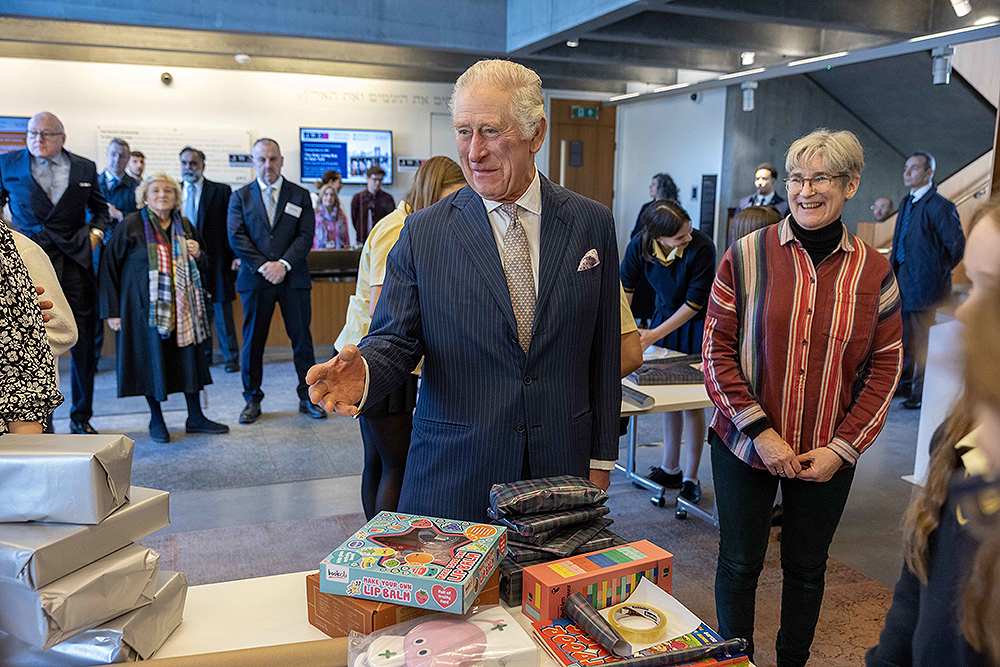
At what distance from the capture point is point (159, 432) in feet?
16.4

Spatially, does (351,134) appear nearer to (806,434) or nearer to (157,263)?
(157,263)

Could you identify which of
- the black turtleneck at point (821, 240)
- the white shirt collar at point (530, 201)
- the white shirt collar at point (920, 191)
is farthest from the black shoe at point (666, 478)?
the white shirt collar at point (920, 191)

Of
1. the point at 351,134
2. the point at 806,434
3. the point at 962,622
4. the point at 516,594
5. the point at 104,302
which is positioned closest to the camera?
the point at 962,622

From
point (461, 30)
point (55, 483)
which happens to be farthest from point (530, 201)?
point (461, 30)

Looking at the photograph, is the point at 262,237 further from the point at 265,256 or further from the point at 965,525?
the point at 965,525

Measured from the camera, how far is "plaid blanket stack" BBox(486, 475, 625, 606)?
1374mm

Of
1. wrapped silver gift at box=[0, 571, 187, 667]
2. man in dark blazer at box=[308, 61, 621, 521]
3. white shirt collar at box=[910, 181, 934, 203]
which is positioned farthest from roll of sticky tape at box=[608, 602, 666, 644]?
white shirt collar at box=[910, 181, 934, 203]

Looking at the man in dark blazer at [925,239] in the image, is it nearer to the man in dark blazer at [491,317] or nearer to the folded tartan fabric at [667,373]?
the folded tartan fabric at [667,373]

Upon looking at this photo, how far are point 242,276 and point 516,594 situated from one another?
4.59m

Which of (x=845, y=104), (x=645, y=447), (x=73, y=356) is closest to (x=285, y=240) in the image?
(x=73, y=356)

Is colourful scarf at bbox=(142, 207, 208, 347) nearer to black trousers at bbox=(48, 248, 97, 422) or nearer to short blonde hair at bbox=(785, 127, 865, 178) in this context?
black trousers at bbox=(48, 248, 97, 422)

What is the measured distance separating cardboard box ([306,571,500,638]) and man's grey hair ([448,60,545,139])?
908 mm

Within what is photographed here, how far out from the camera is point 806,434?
2010 mm

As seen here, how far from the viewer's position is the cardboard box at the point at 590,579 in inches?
49.9
